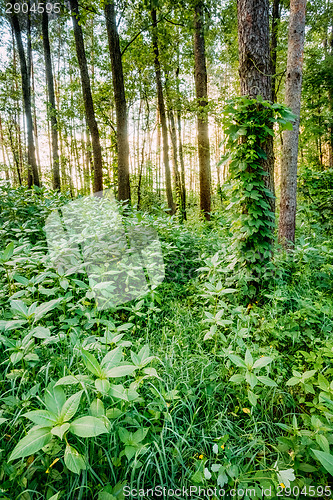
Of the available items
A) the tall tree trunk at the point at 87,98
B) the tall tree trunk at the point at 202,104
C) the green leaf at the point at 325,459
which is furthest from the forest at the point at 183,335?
the tall tree trunk at the point at 87,98

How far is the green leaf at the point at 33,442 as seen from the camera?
0.92 metres

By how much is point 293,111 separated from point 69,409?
500cm

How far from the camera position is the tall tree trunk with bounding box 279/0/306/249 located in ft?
13.0

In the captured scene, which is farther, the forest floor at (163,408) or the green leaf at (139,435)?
the green leaf at (139,435)

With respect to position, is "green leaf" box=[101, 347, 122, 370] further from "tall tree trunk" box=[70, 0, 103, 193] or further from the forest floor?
"tall tree trunk" box=[70, 0, 103, 193]

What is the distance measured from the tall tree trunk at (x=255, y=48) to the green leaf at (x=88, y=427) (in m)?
2.95

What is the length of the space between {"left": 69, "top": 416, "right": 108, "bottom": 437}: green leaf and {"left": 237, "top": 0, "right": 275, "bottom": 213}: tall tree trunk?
295 centimetres

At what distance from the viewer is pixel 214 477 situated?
1354 mm

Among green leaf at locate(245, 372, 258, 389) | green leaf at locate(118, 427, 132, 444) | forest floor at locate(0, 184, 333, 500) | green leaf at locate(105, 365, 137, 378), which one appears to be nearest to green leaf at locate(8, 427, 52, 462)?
forest floor at locate(0, 184, 333, 500)

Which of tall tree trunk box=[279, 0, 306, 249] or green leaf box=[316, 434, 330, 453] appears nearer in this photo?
green leaf box=[316, 434, 330, 453]

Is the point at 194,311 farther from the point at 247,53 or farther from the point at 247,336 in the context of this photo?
the point at 247,53

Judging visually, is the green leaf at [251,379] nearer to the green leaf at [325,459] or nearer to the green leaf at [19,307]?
the green leaf at [325,459]

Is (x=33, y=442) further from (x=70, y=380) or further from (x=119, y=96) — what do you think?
(x=119, y=96)

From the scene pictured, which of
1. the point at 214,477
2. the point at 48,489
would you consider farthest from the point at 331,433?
the point at 48,489
